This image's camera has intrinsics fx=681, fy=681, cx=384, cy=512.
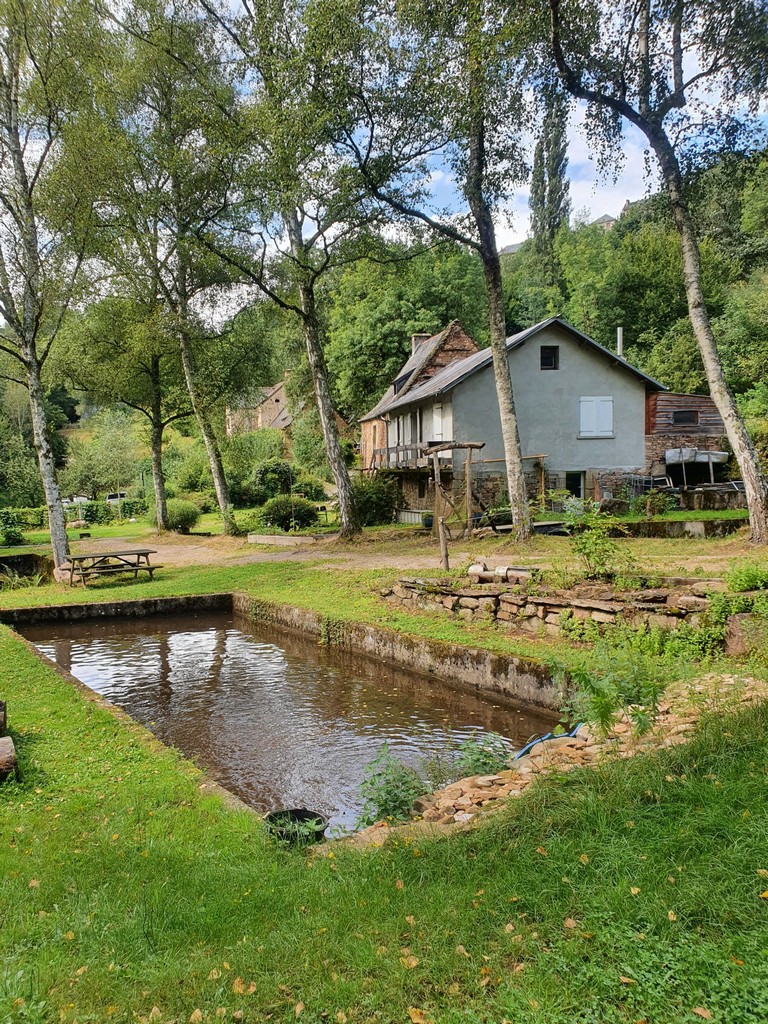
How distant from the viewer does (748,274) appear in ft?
131

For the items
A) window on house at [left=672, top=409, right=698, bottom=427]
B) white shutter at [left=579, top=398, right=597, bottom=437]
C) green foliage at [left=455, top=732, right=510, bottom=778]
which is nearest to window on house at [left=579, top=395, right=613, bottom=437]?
white shutter at [left=579, top=398, right=597, bottom=437]

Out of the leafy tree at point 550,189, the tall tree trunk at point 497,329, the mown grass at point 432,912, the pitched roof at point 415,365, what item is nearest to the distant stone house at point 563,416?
the pitched roof at point 415,365

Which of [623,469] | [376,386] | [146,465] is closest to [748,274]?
[623,469]

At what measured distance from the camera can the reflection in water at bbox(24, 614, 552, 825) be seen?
6.72 metres

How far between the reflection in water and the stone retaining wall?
5.47 ft

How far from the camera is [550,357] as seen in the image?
27.6m

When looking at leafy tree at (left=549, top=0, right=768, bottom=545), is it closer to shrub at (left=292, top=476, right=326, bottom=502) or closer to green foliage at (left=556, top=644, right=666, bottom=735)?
green foliage at (left=556, top=644, right=666, bottom=735)

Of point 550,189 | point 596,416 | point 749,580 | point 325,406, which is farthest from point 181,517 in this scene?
point 550,189

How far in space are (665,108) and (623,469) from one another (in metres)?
15.9

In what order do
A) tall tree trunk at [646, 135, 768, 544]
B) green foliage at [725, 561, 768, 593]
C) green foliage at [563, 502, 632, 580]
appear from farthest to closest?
tall tree trunk at [646, 135, 768, 544] < green foliage at [563, 502, 632, 580] < green foliage at [725, 561, 768, 593]

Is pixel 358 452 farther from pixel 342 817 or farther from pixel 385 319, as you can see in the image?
pixel 342 817

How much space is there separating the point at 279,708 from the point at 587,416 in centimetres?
2229

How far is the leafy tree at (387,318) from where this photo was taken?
39.5 meters

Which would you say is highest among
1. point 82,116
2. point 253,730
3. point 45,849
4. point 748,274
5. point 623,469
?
point 748,274
